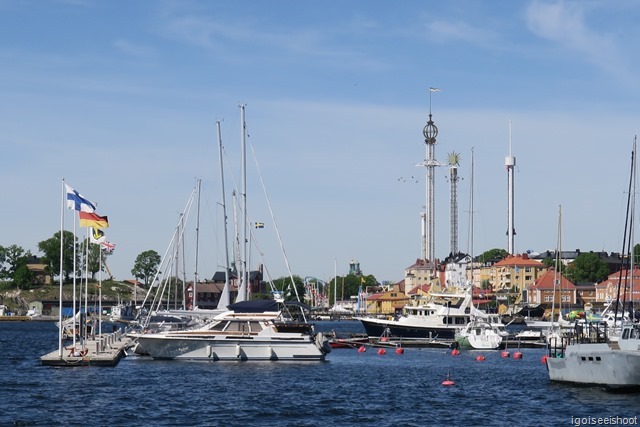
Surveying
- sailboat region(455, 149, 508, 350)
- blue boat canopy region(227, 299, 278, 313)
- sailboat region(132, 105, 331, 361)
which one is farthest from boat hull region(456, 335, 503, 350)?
blue boat canopy region(227, 299, 278, 313)

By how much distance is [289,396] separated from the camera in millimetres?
58031

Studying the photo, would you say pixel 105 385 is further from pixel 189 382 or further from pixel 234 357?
pixel 234 357

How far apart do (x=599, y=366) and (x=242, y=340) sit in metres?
27.9

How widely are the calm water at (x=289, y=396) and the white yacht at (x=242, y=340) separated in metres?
1.04

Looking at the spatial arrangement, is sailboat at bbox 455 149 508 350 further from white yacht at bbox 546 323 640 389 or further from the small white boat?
white yacht at bbox 546 323 640 389

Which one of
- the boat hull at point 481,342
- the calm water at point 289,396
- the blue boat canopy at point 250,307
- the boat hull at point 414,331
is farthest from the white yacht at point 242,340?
the boat hull at point 414,331

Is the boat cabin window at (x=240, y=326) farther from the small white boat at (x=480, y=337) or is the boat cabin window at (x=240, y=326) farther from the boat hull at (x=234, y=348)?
the small white boat at (x=480, y=337)

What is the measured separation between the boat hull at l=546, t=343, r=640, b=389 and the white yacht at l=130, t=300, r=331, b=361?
20.5 m

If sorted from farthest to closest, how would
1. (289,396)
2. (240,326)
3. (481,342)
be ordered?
(481,342) < (240,326) < (289,396)

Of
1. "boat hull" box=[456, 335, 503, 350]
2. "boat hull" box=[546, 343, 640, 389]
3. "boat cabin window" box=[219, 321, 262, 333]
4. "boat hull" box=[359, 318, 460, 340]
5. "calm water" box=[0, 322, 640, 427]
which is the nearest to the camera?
"calm water" box=[0, 322, 640, 427]

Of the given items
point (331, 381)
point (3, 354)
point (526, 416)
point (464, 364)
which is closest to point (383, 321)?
point (464, 364)

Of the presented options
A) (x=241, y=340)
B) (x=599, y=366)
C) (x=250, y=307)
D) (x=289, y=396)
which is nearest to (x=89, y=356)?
(x=241, y=340)

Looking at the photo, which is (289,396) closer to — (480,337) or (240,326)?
(240,326)

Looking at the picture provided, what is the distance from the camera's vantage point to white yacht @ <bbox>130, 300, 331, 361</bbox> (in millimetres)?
76812
